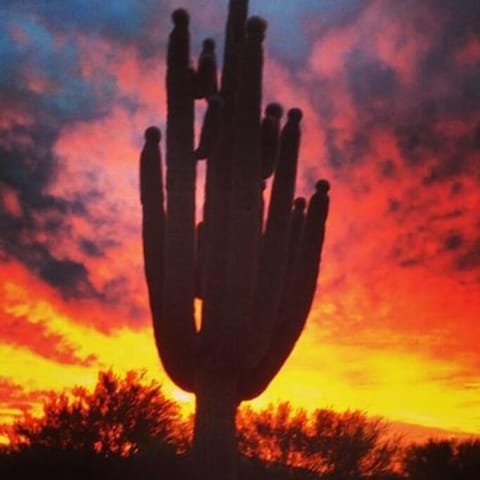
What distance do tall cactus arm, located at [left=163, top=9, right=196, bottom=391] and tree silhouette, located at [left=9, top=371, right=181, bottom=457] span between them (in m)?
9.79

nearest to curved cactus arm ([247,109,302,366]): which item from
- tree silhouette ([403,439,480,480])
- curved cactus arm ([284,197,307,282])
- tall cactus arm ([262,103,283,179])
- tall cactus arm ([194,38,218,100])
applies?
tall cactus arm ([262,103,283,179])

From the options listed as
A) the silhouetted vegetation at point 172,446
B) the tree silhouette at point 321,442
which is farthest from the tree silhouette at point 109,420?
the tree silhouette at point 321,442

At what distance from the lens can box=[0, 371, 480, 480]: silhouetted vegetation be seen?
46.7 ft

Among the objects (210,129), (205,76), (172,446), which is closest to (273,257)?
(210,129)

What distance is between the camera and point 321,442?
30.3 metres

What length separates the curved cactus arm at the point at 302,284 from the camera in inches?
442

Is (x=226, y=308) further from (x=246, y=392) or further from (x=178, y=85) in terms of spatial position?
(x=178, y=85)

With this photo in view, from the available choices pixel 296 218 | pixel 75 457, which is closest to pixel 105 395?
pixel 75 457

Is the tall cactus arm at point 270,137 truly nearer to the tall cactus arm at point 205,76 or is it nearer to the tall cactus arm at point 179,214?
the tall cactus arm at point 205,76

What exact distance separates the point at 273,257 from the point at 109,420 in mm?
11305

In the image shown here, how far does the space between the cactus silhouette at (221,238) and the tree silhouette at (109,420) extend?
9560 millimetres

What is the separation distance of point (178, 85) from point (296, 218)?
3.20 metres

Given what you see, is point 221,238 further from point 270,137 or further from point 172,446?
point 172,446

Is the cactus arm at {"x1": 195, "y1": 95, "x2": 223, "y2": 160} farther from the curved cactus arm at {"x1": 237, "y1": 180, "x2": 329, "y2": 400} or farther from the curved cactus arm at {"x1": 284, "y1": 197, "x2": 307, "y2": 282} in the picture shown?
the curved cactus arm at {"x1": 284, "y1": 197, "x2": 307, "y2": 282}
